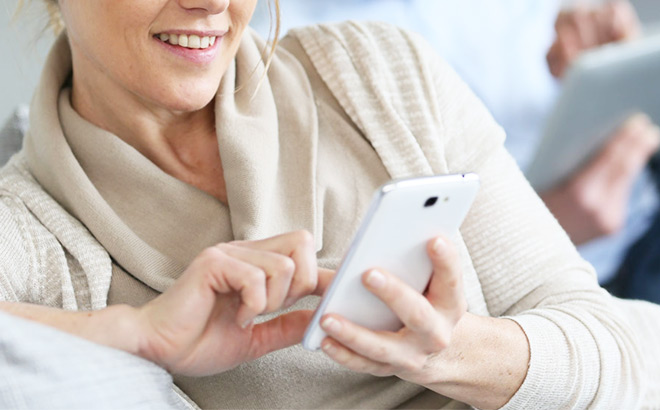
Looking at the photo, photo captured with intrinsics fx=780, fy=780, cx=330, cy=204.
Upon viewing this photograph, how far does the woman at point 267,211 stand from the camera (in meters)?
0.73

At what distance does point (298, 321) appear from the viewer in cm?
74

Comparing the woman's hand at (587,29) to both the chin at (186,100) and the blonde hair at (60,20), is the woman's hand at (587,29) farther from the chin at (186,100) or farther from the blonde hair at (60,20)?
the chin at (186,100)

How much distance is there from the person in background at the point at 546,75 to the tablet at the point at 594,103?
41 mm

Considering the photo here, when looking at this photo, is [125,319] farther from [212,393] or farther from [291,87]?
[291,87]

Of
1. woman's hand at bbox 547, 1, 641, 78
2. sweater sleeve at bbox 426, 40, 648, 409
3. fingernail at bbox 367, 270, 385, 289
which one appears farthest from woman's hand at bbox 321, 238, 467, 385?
woman's hand at bbox 547, 1, 641, 78

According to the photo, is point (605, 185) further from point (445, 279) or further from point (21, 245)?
point (21, 245)

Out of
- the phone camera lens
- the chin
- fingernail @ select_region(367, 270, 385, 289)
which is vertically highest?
the chin

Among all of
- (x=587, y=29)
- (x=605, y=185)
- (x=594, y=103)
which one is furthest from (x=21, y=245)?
(x=587, y=29)

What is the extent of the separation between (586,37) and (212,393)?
71.7 inches

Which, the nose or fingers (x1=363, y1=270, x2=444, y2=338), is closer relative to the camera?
fingers (x1=363, y1=270, x2=444, y2=338)

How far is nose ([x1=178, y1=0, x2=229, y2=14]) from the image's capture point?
84 cm

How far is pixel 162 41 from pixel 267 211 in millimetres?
222

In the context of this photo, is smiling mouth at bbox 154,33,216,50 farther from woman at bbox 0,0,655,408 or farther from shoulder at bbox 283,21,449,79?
shoulder at bbox 283,21,449,79

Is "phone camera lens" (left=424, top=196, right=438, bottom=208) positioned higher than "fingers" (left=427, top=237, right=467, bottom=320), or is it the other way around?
"phone camera lens" (left=424, top=196, right=438, bottom=208)
